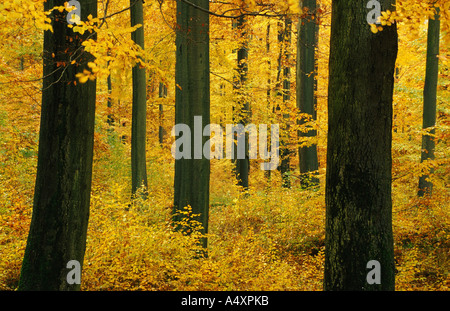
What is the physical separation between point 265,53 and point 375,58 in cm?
1608

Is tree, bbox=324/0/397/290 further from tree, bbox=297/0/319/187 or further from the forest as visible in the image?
tree, bbox=297/0/319/187

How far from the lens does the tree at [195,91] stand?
8.21m

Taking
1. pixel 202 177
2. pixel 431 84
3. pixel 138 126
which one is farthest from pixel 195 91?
pixel 431 84

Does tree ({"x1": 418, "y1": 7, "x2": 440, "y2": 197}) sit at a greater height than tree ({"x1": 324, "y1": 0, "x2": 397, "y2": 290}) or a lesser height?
greater

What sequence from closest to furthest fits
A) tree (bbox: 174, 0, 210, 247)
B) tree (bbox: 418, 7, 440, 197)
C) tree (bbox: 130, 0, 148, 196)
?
tree (bbox: 174, 0, 210, 247), tree (bbox: 130, 0, 148, 196), tree (bbox: 418, 7, 440, 197)

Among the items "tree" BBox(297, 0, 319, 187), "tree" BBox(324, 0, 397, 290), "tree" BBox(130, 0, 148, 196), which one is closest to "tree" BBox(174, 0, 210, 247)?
"tree" BBox(130, 0, 148, 196)

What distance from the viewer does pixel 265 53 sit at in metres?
19.5

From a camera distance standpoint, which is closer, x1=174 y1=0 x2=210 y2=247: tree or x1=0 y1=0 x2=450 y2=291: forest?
x1=0 y1=0 x2=450 y2=291: forest

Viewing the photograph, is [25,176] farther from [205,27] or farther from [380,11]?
[380,11]

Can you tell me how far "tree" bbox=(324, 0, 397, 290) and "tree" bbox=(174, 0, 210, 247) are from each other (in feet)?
14.7

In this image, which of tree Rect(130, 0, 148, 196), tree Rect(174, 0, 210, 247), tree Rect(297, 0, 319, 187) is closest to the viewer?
tree Rect(174, 0, 210, 247)

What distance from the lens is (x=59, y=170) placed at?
4383mm

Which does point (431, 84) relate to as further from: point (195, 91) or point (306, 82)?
point (195, 91)

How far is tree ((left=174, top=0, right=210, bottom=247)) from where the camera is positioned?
26.9 ft
